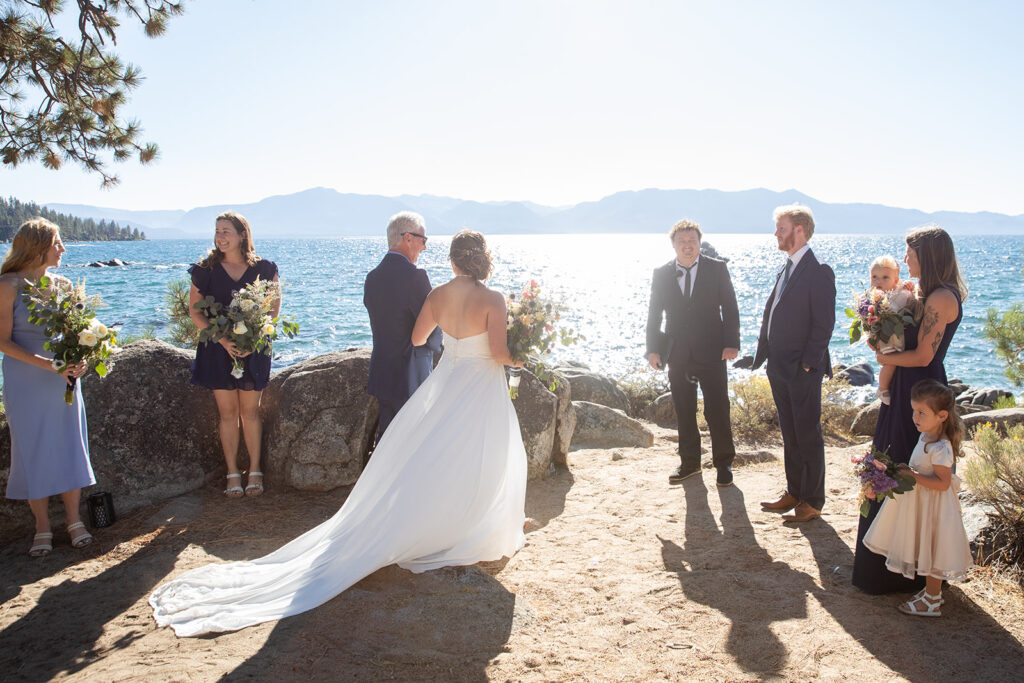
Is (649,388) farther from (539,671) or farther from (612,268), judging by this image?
(612,268)

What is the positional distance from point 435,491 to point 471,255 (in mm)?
1732

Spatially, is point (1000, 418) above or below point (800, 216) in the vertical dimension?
below

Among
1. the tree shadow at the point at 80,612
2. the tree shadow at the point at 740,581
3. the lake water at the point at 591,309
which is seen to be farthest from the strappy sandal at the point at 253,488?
the tree shadow at the point at 740,581

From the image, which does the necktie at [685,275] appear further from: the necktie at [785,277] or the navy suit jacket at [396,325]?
the navy suit jacket at [396,325]

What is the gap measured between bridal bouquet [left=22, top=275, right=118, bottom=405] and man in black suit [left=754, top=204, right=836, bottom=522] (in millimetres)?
5664

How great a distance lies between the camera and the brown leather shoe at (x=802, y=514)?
589 centimetres

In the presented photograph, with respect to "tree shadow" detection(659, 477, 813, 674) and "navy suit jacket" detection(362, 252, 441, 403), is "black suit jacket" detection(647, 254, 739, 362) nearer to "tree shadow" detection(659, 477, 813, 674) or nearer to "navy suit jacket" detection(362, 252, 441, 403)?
"tree shadow" detection(659, 477, 813, 674)

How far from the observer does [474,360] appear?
5105mm

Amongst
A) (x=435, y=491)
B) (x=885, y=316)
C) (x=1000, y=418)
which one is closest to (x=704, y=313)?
(x=885, y=316)

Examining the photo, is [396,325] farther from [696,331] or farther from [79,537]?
[79,537]

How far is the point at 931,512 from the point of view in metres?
4.16

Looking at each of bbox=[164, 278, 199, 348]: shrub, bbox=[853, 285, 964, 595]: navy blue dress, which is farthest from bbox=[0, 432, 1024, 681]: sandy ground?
bbox=[164, 278, 199, 348]: shrub

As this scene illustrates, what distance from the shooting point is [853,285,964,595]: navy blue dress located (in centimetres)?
435

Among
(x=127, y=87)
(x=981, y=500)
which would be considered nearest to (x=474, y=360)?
(x=981, y=500)
